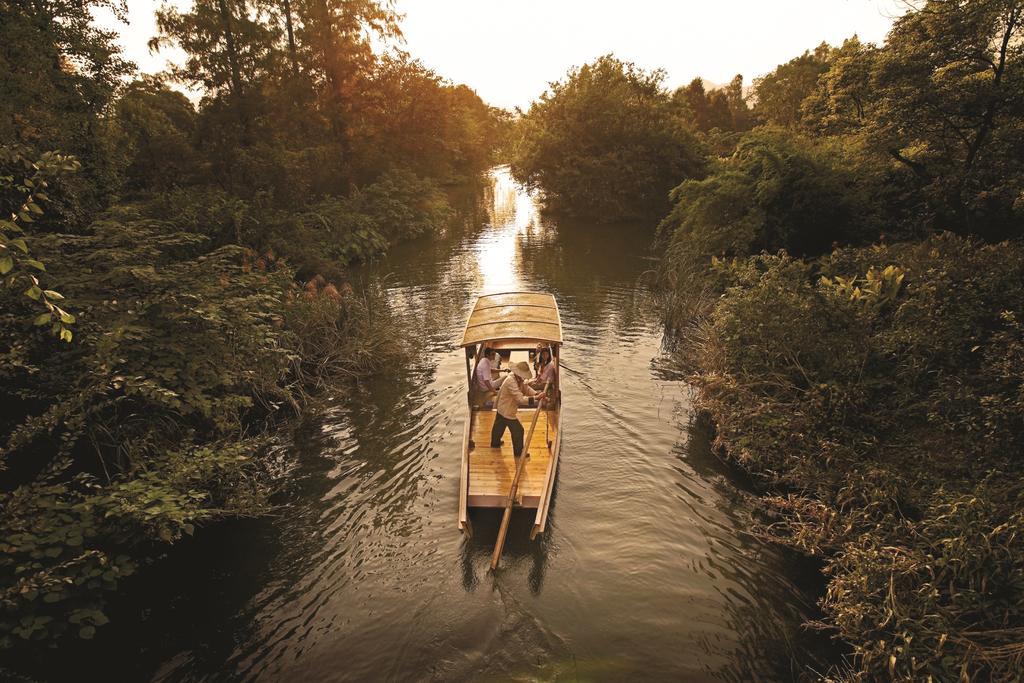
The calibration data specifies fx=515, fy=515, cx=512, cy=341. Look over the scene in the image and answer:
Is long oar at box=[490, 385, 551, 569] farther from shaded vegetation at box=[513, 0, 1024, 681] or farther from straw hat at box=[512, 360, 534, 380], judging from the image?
shaded vegetation at box=[513, 0, 1024, 681]

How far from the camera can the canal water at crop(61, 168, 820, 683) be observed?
6.86 meters

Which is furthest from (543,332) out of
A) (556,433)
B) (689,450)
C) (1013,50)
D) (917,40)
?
(1013,50)

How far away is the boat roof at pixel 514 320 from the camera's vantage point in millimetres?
11671

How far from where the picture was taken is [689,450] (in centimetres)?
1172

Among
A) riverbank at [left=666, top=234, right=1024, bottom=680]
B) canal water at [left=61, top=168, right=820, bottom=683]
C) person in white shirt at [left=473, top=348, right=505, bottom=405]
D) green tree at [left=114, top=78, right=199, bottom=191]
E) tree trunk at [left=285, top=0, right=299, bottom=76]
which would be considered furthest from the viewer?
tree trunk at [left=285, top=0, right=299, bottom=76]

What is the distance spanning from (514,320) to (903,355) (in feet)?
25.6

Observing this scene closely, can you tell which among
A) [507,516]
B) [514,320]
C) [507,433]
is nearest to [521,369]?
[507,433]

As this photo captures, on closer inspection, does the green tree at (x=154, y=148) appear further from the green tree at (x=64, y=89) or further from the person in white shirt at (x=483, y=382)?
the person in white shirt at (x=483, y=382)

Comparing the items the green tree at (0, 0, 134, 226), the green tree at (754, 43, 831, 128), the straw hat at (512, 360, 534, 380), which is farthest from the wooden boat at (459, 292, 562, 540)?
the green tree at (754, 43, 831, 128)

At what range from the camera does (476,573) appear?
27.5 feet

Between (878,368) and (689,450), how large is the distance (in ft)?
13.2

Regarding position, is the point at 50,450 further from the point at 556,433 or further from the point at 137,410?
the point at 556,433

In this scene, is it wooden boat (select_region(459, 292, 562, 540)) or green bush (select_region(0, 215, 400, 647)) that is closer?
green bush (select_region(0, 215, 400, 647))

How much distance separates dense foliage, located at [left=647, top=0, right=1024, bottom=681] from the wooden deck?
373cm
